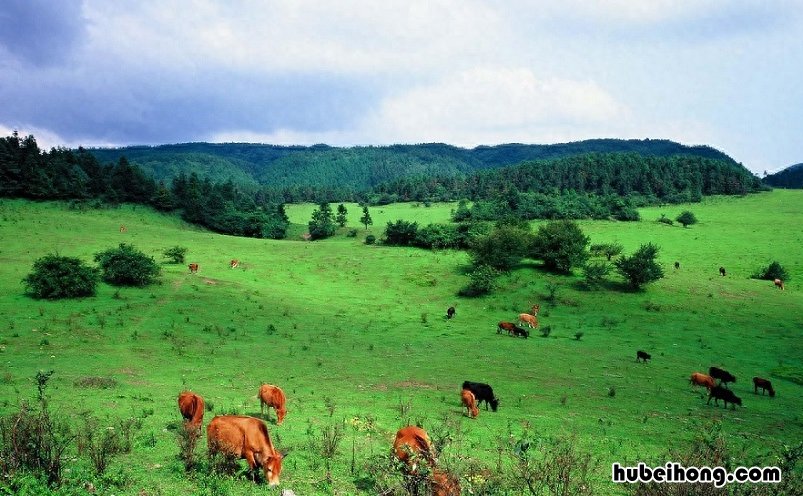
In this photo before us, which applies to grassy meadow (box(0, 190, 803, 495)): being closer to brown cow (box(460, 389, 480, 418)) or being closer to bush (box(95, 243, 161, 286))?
brown cow (box(460, 389, 480, 418))

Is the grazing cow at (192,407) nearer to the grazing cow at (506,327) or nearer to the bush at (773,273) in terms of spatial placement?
the grazing cow at (506,327)

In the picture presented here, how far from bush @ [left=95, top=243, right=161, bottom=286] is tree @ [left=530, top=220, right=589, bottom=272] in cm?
3590

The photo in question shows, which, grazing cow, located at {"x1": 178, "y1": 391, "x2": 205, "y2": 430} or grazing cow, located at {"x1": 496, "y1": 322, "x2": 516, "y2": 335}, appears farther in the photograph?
grazing cow, located at {"x1": 496, "y1": 322, "x2": 516, "y2": 335}

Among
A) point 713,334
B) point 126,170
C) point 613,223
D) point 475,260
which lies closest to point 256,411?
point 713,334

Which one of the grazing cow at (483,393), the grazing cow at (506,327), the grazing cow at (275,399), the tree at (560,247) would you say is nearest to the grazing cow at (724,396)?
the grazing cow at (483,393)

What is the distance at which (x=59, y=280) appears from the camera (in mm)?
30266

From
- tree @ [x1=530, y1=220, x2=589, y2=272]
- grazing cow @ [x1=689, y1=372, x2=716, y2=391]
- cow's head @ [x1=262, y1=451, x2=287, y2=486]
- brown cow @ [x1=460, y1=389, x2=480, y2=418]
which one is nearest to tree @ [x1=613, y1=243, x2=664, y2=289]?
tree @ [x1=530, y1=220, x2=589, y2=272]

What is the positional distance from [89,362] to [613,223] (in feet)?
290

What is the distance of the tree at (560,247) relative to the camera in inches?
1871

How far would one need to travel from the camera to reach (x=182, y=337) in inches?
1043

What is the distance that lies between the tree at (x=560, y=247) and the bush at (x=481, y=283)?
7.75 meters

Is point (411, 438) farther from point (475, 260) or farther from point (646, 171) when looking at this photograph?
point (646, 171)

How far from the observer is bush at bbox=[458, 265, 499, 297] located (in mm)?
43000

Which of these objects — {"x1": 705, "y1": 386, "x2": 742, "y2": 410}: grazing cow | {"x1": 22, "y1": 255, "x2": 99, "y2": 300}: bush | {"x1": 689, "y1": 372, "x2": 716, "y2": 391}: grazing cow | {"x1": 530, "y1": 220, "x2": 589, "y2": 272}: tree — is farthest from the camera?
{"x1": 530, "y1": 220, "x2": 589, "y2": 272}: tree
